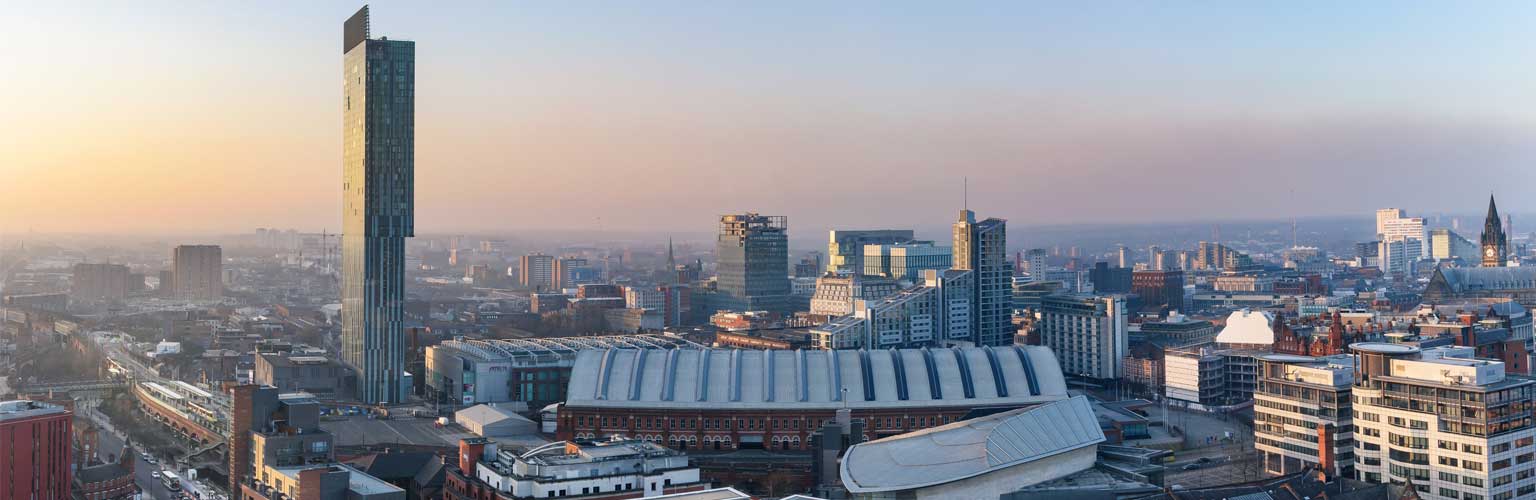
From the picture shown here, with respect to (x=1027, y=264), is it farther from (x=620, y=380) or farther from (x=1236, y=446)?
(x=620, y=380)

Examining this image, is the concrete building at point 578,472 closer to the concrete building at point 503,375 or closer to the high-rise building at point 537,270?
the concrete building at point 503,375

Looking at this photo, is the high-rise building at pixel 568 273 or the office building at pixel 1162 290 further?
the high-rise building at pixel 568 273

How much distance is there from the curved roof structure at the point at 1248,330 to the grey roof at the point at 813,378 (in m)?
21.5

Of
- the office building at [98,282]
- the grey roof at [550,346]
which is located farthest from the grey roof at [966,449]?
the office building at [98,282]

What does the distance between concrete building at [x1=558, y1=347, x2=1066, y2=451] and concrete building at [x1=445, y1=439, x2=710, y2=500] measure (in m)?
9.21

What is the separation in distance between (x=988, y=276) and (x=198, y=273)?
2511 inches

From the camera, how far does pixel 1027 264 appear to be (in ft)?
423

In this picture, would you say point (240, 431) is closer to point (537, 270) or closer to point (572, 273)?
point (537, 270)

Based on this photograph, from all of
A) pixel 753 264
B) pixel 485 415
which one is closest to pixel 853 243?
pixel 753 264

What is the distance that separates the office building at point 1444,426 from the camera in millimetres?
32281

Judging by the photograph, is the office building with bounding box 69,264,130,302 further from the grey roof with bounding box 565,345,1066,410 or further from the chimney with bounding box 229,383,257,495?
the grey roof with bounding box 565,345,1066,410

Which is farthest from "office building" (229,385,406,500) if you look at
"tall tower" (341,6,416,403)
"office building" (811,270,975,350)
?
"office building" (811,270,975,350)

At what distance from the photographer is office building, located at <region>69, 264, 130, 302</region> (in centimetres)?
8406

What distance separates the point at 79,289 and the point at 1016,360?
222ft
